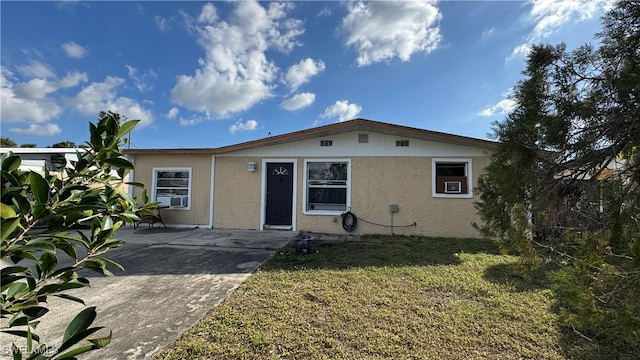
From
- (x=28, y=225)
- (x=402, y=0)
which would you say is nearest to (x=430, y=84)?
(x=402, y=0)

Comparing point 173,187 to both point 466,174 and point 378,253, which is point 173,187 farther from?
point 466,174

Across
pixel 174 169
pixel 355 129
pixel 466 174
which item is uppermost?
pixel 355 129

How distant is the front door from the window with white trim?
2.76 meters

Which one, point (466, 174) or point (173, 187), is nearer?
point (466, 174)

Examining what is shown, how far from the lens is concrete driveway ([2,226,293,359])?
9.57 ft

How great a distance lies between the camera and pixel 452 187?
8141mm

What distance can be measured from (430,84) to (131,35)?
8040 mm

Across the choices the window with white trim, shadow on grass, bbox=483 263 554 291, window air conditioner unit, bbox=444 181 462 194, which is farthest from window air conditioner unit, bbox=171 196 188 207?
shadow on grass, bbox=483 263 554 291

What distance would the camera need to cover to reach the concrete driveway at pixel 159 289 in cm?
292

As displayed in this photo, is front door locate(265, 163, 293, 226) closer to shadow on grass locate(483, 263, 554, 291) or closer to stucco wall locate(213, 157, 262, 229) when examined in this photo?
stucco wall locate(213, 157, 262, 229)

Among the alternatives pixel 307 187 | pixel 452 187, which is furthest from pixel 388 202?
pixel 307 187

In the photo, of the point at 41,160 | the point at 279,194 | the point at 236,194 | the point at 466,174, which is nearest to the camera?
the point at 41,160

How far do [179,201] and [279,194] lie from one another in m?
3.44

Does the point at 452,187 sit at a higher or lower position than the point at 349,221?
higher
